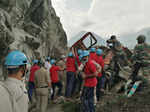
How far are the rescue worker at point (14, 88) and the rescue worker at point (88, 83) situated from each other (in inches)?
131

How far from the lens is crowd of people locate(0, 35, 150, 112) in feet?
5.92

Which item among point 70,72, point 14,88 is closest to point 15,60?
point 14,88

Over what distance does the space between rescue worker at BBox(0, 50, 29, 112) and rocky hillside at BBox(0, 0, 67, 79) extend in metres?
7.31

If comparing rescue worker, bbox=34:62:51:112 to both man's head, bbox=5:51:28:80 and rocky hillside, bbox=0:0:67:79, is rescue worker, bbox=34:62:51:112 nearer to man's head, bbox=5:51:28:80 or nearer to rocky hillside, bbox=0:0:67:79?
rocky hillside, bbox=0:0:67:79

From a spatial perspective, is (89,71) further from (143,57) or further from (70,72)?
(70,72)

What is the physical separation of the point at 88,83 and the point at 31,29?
12930 millimetres

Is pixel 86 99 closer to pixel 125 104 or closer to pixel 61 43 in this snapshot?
pixel 125 104

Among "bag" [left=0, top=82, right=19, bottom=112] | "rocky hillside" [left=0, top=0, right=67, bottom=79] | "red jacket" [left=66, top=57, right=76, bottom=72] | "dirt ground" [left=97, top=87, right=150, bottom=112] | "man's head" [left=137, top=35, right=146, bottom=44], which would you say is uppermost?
"rocky hillside" [left=0, top=0, right=67, bottom=79]

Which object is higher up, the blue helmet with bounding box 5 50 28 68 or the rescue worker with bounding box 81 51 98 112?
the blue helmet with bounding box 5 50 28 68

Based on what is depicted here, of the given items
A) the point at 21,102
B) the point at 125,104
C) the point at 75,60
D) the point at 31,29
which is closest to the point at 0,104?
the point at 21,102

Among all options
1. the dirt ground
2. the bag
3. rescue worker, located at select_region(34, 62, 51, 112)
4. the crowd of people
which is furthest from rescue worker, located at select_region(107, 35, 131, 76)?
the bag

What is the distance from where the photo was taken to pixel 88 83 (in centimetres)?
533

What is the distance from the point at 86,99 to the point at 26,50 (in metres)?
9.99

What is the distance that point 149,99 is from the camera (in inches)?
239
